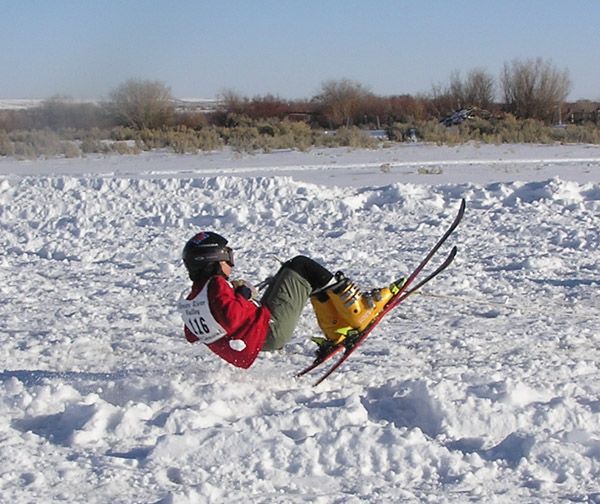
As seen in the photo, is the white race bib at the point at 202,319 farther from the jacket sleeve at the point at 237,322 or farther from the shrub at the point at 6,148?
the shrub at the point at 6,148

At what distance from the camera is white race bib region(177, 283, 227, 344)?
510 cm

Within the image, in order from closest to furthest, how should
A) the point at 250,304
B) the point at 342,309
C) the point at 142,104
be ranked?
the point at 250,304 < the point at 342,309 < the point at 142,104

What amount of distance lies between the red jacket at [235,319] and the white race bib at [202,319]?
0.03 metres

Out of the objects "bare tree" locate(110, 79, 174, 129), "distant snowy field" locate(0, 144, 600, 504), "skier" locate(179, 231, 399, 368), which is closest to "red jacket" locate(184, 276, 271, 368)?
"skier" locate(179, 231, 399, 368)

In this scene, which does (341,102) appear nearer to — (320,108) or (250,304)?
(320,108)

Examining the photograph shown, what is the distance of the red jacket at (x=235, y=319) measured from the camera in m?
5.07

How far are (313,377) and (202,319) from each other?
0.83 metres

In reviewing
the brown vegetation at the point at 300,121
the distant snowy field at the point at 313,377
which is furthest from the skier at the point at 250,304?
the brown vegetation at the point at 300,121

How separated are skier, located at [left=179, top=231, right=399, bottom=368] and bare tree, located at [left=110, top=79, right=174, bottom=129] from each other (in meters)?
33.1

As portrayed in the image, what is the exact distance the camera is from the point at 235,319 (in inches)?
201

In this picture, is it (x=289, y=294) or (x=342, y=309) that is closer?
(x=289, y=294)

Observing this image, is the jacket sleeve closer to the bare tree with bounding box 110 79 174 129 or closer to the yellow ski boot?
the yellow ski boot

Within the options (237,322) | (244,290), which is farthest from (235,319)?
(244,290)

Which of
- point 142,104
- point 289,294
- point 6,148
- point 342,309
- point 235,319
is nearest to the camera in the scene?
point 235,319
